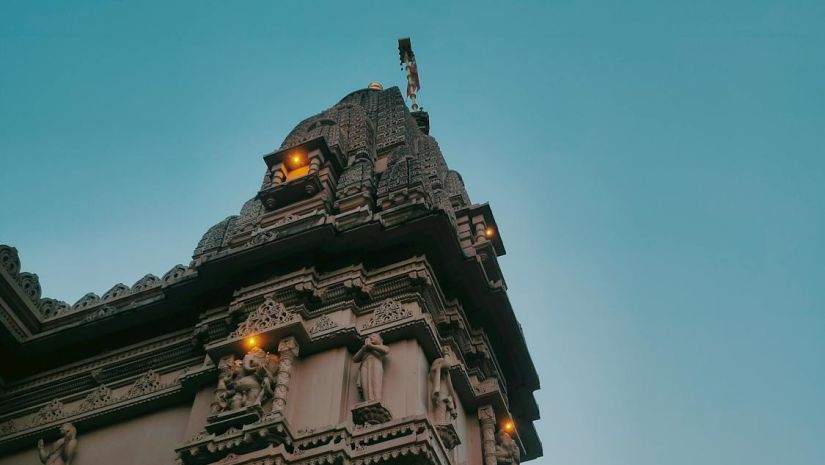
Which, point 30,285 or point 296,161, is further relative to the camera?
point 296,161

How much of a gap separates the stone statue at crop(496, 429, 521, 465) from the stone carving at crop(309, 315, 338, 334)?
13.6 ft

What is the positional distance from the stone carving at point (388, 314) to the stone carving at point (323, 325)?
20.6 inches

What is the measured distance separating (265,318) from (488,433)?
4.61 meters

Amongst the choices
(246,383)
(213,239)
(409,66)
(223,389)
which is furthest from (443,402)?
(409,66)

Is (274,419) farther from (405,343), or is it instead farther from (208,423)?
(405,343)

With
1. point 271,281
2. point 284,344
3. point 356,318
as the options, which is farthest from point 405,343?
point 271,281

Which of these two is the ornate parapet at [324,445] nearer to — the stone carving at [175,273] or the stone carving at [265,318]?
the stone carving at [265,318]

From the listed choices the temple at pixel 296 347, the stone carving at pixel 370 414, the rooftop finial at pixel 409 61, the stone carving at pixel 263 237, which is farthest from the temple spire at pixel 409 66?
the stone carving at pixel 370 414

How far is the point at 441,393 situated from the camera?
1222 cm

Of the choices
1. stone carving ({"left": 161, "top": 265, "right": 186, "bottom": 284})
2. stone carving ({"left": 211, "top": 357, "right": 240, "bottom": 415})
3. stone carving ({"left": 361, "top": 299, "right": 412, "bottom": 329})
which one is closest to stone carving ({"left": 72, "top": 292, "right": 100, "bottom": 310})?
stone carving ({"left": 161, "top": 265, "right": 186, "bottom": 284})

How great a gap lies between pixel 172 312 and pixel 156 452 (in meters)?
3.03

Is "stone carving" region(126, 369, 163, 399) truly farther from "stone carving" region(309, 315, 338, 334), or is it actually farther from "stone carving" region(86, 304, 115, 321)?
"stone carving" region(309, 315, 338, 334)

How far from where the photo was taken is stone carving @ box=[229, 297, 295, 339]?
12812 millimetres

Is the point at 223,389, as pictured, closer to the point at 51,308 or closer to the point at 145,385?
the point at 145,385
